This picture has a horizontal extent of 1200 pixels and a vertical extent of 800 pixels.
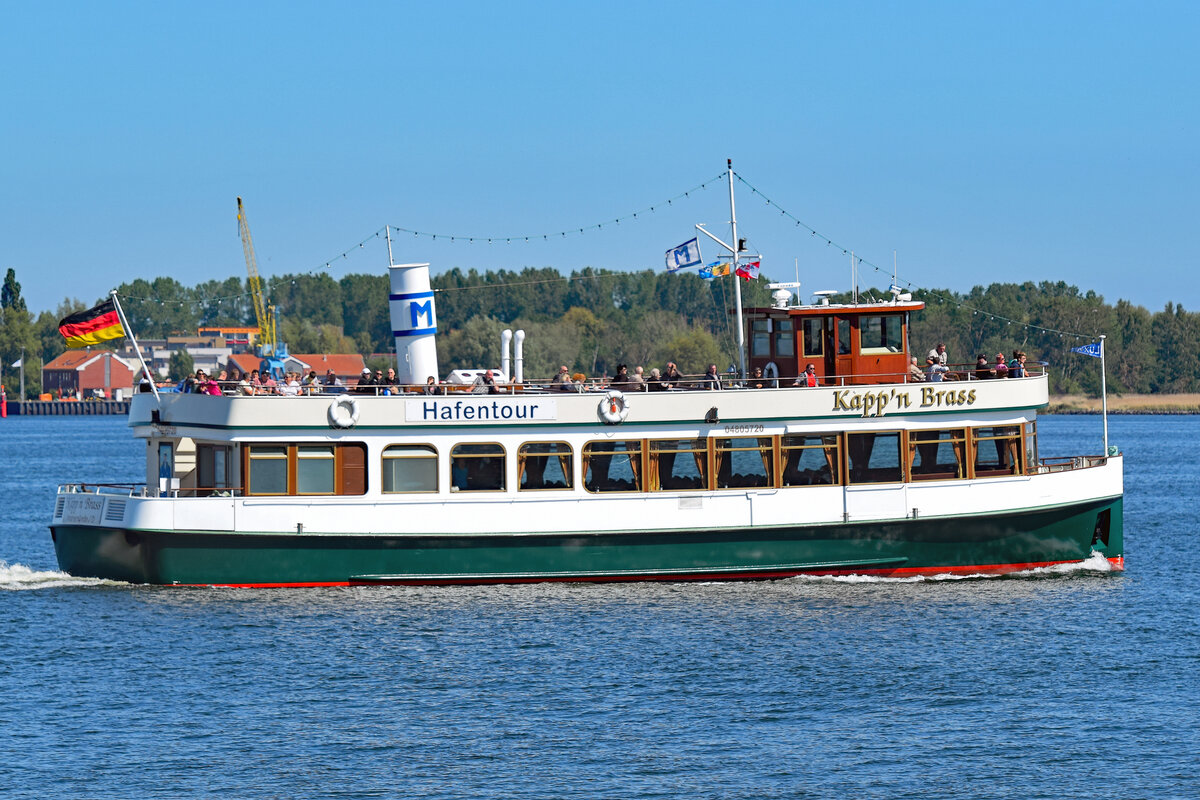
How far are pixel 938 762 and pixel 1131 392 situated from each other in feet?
410

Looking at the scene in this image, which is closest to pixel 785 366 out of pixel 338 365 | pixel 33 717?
pixel 33 717

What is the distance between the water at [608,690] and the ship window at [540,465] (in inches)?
77.0

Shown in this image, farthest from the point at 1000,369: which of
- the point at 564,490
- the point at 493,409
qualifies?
the point at 493,409

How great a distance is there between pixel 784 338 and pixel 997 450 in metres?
4.75

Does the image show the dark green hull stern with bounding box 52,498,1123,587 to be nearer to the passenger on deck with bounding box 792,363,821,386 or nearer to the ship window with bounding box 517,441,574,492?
the ship window with bounding box 517,441,574,492

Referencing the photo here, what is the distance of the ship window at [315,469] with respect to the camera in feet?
91.8

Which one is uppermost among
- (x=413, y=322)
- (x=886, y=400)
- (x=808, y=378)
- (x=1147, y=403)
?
(x=413, y=322)

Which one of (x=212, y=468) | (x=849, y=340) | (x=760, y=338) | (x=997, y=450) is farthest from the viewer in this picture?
(x=760, y=338)

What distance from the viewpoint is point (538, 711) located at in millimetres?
21312

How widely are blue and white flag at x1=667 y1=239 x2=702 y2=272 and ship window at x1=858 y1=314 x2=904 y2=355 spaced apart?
359cm

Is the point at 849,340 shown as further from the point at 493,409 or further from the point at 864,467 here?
the point at 493,409

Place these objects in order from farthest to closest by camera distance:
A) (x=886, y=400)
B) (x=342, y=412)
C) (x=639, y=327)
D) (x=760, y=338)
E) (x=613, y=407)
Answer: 1. (x=639, y=327)
2. (x=760, y=338)
3. (x=886, y=400)
4. (x=613, y=407)
5. (x=342, y=412)

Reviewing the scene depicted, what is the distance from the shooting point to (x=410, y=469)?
92.8ft

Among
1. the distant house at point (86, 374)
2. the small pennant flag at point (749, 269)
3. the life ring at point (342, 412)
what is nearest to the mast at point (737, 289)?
the small pennant flag at point (749, 269)
